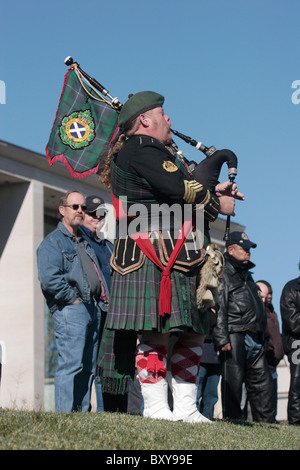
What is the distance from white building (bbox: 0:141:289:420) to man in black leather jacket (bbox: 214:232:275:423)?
8.84 meters

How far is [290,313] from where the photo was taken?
29.4 feet

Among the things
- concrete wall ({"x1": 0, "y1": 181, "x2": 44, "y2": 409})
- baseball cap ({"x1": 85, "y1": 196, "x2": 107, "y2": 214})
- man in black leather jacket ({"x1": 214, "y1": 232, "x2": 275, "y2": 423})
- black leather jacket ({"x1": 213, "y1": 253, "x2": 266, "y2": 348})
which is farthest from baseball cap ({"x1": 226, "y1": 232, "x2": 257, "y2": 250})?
concrete wall ({"x1": 0, "y1": 181, "x2": 44, "y2": 409})

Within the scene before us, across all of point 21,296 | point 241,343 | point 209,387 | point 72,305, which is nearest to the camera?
point 72,305

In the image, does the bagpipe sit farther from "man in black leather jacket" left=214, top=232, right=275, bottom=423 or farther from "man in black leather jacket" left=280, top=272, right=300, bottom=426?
"man in black leather jacket" left=280, top=272, right=300, bottom=426

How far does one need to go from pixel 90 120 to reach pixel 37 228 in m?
11.3

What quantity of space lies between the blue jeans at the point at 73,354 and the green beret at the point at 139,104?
176cm

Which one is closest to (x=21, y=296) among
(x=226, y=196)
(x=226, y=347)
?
(x=226, y=347)

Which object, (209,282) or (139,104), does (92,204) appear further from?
(209,282)

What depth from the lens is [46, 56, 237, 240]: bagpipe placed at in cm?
695

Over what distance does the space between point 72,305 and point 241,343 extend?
7.74 ft

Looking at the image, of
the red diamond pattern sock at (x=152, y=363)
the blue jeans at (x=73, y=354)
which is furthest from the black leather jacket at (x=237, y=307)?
the red diamond pattern sock at (x=152, y=363)

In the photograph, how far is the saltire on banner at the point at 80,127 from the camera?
695 centimetres

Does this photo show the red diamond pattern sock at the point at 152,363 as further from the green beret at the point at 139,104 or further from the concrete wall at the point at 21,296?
the concrete wall at the point at 21,296

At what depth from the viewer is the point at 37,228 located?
59.4ft
